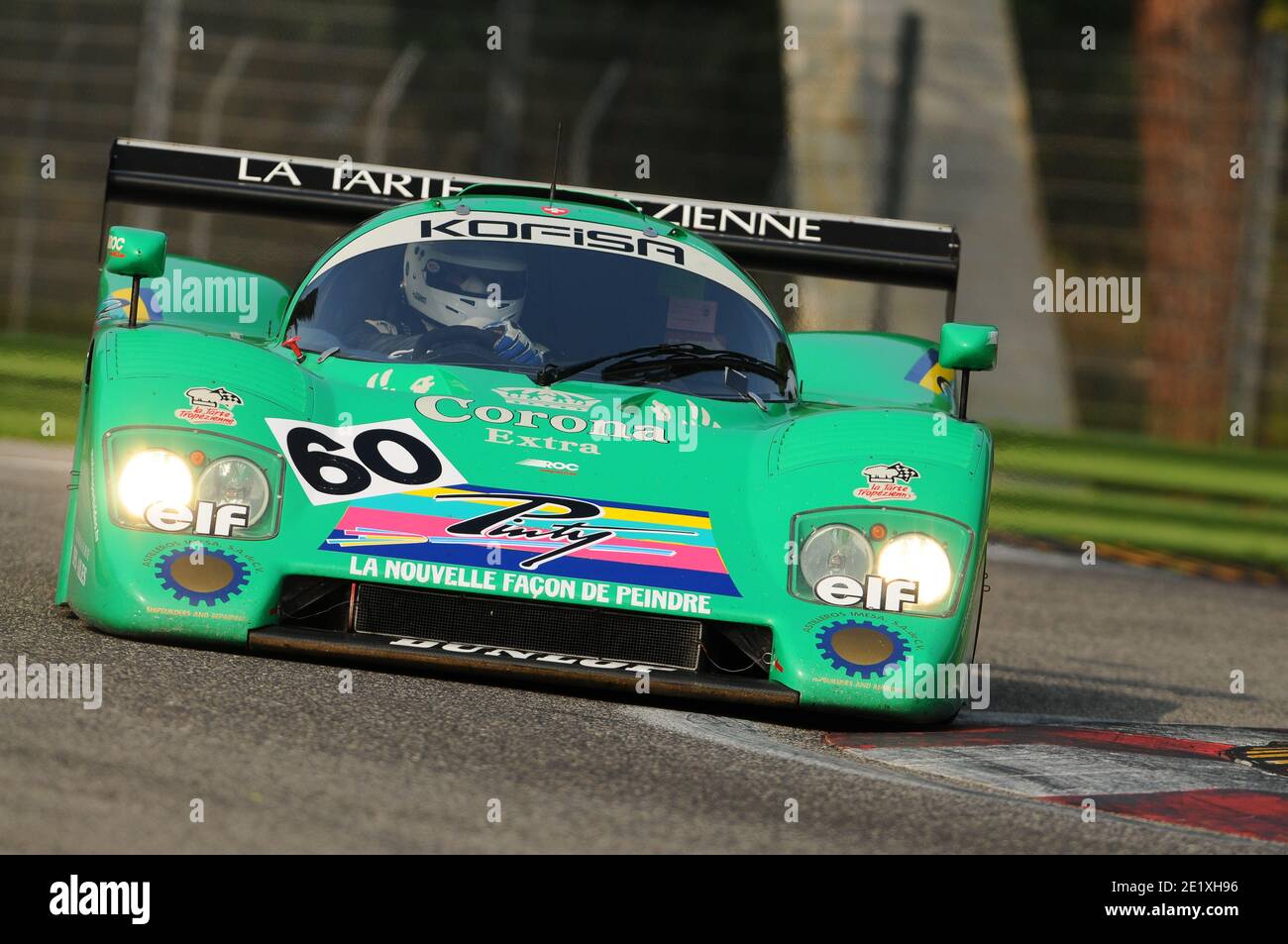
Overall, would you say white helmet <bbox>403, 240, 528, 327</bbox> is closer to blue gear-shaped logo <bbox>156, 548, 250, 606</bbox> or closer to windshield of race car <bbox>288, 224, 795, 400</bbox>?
windshield of race car <bbox>288, 224, 795, 400</bbox>

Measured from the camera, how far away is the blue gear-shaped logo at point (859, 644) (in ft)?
14.5

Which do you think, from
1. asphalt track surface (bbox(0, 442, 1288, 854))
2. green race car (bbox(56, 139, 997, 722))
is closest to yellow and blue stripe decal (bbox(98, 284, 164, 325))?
green race car (bbox(56, 139, 997, 722))

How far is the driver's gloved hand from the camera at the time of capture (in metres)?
5.35

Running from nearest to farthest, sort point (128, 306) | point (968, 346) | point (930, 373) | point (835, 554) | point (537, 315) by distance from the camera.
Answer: point (835, 554)
point (537, 315)
point (968, 346)
point (128, 306)
point (930, 373)

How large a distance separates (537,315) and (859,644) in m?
1.58

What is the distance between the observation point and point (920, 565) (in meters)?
4.50

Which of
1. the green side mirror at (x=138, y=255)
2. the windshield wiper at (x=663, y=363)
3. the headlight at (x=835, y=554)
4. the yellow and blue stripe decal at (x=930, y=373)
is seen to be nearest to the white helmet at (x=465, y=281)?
the windshield wiper at (x=663, y=363)

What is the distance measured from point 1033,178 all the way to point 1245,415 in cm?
257

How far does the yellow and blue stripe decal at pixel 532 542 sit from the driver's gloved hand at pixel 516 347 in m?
0.94

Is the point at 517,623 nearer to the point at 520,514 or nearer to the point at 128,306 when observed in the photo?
the point at 520,514

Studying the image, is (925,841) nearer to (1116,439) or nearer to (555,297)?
(555,297)

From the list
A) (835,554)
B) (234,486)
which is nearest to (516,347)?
(234,486)

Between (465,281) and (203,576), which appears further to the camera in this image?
(465,281)
